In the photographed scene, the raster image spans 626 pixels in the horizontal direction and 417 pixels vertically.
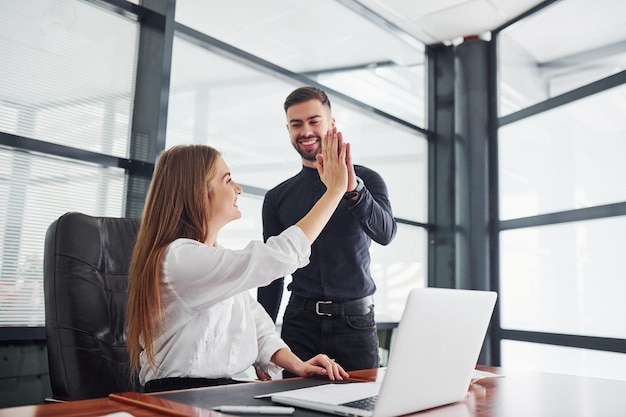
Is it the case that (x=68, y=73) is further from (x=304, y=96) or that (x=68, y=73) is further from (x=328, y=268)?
(x=328, y=268)

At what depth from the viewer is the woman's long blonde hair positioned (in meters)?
1.30

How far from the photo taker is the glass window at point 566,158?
330cm

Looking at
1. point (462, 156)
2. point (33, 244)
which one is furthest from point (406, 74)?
point (33, 244)

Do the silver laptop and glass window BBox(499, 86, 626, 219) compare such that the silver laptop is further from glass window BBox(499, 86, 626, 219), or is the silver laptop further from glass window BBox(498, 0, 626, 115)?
glass window BBox(498, 0, 626, 115)

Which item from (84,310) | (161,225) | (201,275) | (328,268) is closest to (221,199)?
(161,225)

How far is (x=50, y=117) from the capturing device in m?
2.33

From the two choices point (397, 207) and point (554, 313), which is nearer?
point (554, 313)

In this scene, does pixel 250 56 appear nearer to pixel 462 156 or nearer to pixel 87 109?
pixel 87 109

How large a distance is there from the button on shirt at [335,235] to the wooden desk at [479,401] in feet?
2.10

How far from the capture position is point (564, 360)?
3512 mm

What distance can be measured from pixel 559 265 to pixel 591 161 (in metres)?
0.68

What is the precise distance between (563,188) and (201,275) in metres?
2.99

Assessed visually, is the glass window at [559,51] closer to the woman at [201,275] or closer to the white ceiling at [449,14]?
the white ceiling at [449,14]

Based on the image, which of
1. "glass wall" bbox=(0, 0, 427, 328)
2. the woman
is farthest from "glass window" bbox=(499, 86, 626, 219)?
the woman
